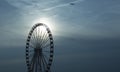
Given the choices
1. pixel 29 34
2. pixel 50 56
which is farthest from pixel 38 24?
pixel 50 56

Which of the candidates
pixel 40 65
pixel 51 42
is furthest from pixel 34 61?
pixel 51 42

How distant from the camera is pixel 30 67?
310ft

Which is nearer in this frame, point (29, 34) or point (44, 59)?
point (44, 59)

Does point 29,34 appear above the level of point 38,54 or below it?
above

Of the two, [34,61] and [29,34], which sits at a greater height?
[29,34]

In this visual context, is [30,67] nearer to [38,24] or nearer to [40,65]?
[40,65]

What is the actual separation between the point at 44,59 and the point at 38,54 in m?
2.51

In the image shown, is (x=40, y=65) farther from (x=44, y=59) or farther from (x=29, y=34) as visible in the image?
(x=29, y=34)

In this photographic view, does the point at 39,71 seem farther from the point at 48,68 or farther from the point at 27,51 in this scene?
the point at 27,51

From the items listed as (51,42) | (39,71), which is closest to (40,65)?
(39,71)

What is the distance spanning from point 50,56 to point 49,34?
741 centimetres

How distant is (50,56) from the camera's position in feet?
300

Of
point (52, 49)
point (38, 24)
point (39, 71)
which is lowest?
point (39, 71)

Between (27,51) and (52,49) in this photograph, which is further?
(27,51)
